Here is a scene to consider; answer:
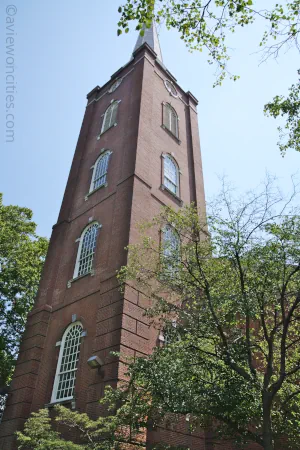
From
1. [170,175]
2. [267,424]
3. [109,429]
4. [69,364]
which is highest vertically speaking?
[170,175]

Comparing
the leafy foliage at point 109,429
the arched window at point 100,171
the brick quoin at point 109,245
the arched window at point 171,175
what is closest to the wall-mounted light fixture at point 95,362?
the brick quoin at point 109,245

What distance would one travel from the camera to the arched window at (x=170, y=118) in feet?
75.4

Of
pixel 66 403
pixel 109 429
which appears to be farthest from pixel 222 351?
pixel 66 403

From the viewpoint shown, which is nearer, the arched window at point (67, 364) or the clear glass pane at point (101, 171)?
the arched window at point (67, 364)

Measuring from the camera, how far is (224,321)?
355 inches

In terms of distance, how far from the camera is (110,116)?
75.6 ft

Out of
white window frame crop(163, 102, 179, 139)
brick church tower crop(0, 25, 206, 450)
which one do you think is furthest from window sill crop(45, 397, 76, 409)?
white window frame crop(163, 102, 179, 139)

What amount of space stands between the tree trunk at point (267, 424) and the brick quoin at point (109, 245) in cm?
319

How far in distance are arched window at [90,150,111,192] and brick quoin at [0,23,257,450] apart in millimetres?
449

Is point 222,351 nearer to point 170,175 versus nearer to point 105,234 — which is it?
point 105,234

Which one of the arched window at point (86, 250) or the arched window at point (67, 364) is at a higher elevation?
the arched window at point (86, 250)

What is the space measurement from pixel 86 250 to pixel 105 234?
1.48 m

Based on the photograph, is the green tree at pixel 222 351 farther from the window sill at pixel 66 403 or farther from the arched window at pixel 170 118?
the arched window at pixel 170 118

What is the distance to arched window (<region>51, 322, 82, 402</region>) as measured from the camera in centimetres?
1301
